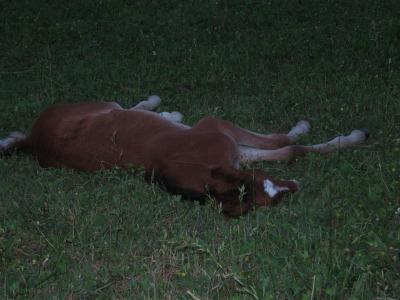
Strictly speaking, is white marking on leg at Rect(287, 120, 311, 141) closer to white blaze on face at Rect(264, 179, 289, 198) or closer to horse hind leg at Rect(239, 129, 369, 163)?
horse hind leg at Rect(239, 129, 369, 163)

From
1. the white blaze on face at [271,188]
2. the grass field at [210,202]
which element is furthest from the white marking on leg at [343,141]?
the white blaze on face at [271,188]

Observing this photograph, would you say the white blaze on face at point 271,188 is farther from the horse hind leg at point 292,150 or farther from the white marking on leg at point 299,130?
the white marking on leg at point 299,130

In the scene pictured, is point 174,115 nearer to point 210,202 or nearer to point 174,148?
point 174,148

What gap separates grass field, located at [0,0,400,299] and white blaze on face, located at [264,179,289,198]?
93 millimetres

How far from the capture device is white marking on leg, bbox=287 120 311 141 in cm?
599

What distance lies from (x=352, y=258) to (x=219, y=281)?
653mm

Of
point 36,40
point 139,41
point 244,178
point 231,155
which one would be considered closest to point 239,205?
point 244,178

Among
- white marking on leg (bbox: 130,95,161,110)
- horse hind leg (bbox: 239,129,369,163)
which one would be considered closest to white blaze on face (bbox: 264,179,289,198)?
horse hind leg (bbox: 239,129,369,163)

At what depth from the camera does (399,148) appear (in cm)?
502

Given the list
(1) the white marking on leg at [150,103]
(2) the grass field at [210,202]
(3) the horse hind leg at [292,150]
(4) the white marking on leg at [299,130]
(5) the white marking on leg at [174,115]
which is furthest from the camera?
(1) the white marking on leg at [150,103]

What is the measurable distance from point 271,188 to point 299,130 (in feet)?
5.07

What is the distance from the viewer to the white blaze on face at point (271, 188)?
4.61 m

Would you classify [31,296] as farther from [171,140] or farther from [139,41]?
[139,41]

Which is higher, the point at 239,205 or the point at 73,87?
the point at 239,205
